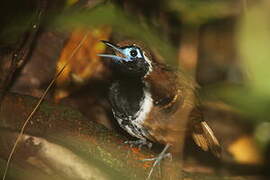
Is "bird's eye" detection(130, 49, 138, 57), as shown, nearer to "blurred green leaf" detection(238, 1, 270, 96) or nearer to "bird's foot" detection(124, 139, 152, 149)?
"bird's foot" detection(124, 139, 152, 149)

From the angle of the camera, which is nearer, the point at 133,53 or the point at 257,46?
the point at 257,46

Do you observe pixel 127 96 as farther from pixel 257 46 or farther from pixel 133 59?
pixel 257 46

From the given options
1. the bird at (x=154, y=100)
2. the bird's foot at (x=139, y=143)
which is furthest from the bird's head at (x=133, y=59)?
the bird's foot at (x=139, y=143)

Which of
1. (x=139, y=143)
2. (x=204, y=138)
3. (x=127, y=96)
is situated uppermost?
(x=127, y=96)

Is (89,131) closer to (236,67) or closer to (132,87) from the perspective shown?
(132,87)

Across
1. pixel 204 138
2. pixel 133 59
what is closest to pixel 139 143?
pixel 204 138

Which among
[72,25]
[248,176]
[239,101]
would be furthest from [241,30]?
[248,176]

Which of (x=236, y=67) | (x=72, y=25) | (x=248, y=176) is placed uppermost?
(x=72, y=25)
